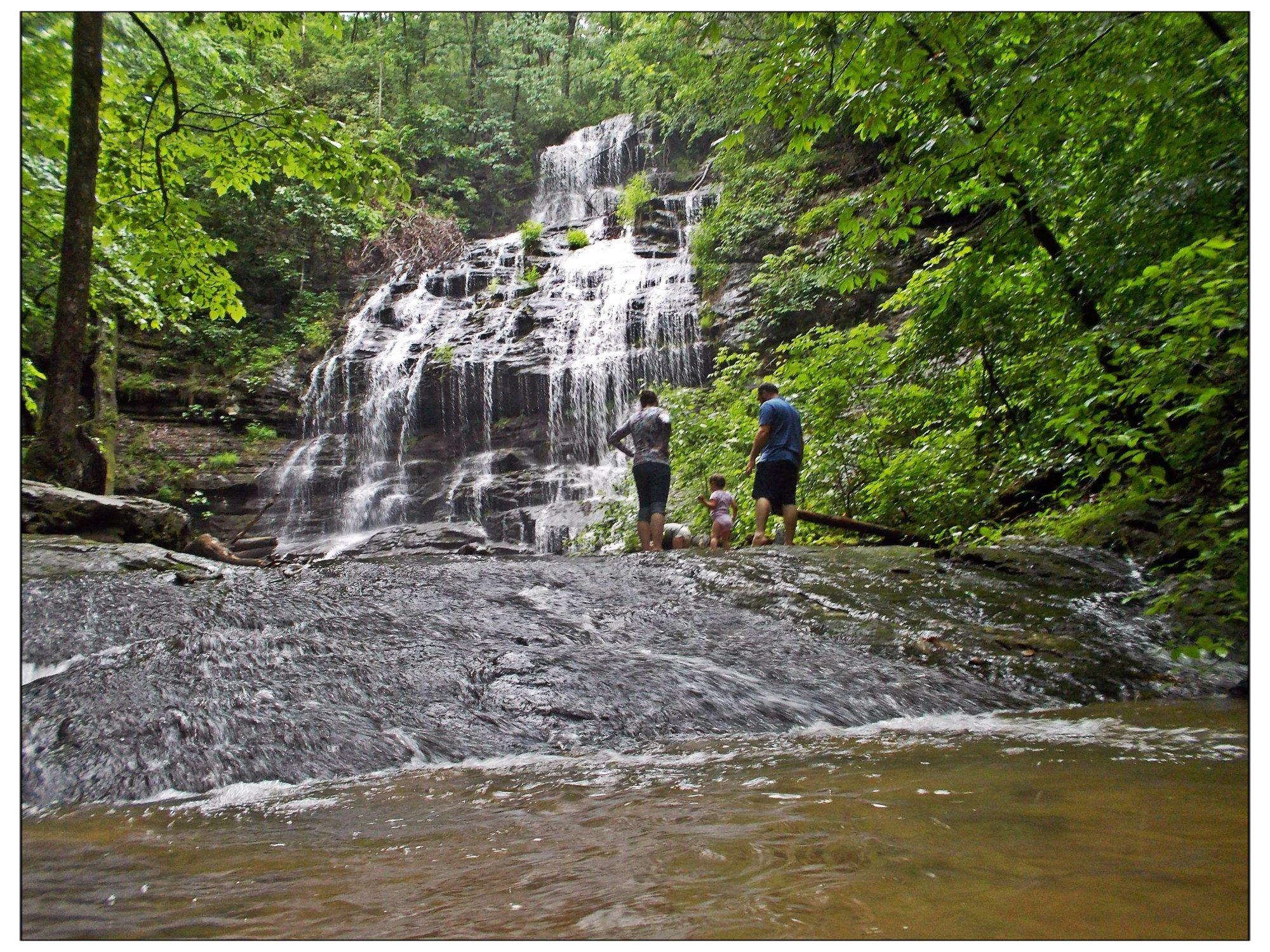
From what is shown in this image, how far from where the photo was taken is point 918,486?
8398 mm

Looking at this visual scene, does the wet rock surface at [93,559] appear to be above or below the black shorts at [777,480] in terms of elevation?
below

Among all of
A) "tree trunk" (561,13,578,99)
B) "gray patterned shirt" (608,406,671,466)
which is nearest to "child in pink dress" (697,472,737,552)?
"gray patterned shirt" (608,406,671,466)

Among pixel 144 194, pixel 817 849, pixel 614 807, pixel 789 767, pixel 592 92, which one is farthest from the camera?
pixel 592 92

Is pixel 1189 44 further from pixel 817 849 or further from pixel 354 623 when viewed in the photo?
pixel 354 623

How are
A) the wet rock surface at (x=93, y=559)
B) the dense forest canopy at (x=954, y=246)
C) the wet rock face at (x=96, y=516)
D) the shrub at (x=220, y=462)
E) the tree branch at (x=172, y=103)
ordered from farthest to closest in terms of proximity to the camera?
the shrub at (x=220, y=462), the wet rock face at (x=96, y=516), the tree branch at (x=172, y=103), the wet rock surface at (x=93, y=559), the dense forest canopy at (x=954, y=246)

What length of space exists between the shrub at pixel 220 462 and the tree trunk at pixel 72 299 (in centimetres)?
1206

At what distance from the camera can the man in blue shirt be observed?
7660mm

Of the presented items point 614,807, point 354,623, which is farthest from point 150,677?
point 614,807

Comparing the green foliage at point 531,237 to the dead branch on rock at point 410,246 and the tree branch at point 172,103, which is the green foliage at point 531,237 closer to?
the dead branch on rock at point 410,246

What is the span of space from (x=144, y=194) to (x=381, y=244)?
57.0 ft

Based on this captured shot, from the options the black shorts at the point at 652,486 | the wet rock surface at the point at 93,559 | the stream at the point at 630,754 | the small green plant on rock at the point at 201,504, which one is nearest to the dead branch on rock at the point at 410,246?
the small green plant on rock at the point at 201,504

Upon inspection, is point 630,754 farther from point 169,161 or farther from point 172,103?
point 172,103

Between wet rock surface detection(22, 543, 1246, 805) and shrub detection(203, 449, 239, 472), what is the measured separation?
14022 mm

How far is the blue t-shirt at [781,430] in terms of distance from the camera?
25.1 ft
